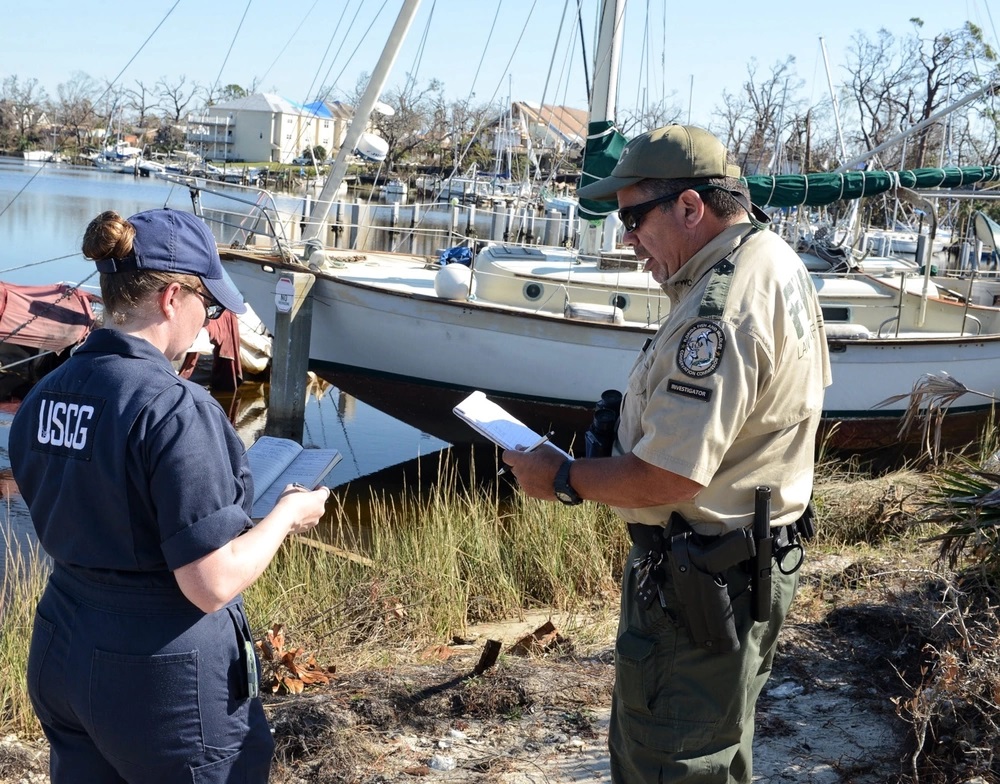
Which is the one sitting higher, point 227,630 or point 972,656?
point 227,630

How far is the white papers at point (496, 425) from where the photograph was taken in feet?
8.75

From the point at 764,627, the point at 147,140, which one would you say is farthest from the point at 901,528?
the point at 147,140

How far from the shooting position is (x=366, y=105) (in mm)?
11172

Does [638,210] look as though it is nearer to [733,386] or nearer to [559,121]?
[733,386]

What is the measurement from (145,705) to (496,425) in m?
1.12

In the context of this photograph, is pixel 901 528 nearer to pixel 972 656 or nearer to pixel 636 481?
pixel 972 656

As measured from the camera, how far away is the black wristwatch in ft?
7.96

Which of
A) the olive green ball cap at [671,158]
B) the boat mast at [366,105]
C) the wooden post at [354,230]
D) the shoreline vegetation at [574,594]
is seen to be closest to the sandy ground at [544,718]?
the shoreline vegetation at [574,594]

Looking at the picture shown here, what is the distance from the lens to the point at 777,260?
7.66 ft

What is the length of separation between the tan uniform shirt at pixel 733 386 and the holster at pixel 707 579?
0.06m

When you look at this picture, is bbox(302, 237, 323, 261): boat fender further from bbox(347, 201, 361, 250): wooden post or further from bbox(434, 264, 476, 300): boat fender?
bbox(434, 264, 476, 300): boat fender

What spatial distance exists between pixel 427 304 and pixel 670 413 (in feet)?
27.5

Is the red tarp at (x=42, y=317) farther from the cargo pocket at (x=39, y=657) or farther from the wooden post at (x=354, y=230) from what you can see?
the cargo pocket at (x=39, y=657)

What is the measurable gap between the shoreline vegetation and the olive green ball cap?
180cm
